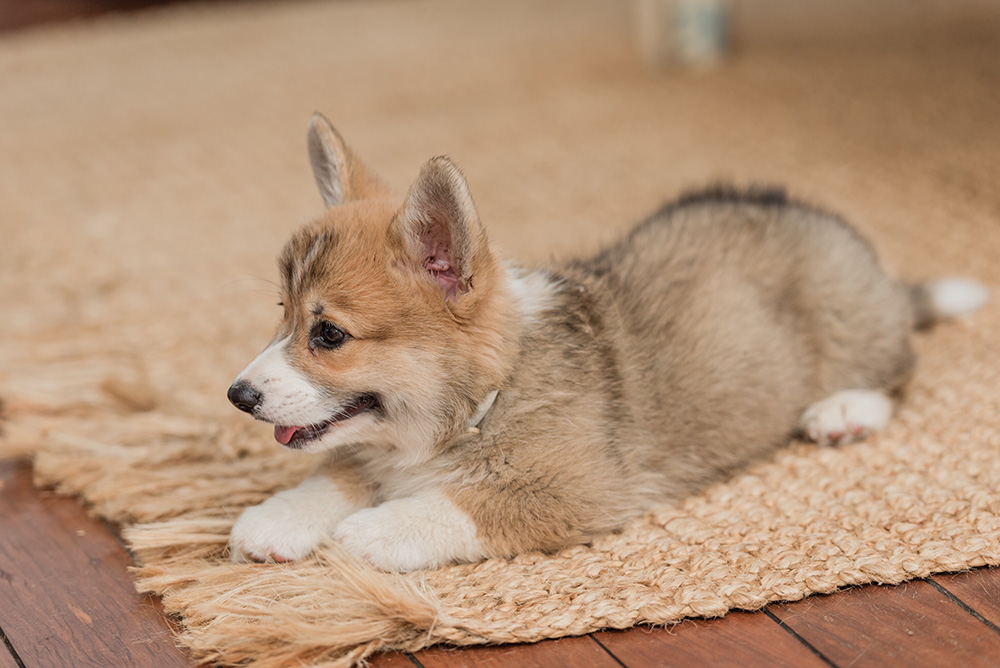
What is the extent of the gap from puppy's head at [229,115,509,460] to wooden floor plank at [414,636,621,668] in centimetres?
38

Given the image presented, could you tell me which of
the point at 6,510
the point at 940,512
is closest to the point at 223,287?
the point at 6,510

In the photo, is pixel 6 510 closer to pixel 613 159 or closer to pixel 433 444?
pixel 433 444

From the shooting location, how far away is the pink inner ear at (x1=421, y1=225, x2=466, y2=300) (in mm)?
1681

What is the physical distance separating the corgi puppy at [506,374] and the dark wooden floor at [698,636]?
21 centimetres

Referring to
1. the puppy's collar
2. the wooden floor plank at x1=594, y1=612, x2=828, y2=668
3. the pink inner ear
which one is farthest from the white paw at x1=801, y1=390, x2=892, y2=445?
the pink inner ear

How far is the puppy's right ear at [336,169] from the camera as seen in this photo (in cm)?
193

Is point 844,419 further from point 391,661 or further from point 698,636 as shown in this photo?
point 391,661

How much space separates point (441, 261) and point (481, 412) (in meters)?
0.28

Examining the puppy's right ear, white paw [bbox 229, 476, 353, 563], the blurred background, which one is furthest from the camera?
the blurred background

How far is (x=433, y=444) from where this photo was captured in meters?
1.76

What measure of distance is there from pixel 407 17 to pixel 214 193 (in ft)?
9.22

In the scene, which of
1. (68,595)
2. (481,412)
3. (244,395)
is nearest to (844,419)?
(481,412)

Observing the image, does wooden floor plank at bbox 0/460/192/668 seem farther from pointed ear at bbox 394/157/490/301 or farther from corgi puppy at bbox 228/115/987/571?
pointed ear at bbox 394/157/490/301

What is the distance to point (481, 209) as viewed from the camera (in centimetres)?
340
